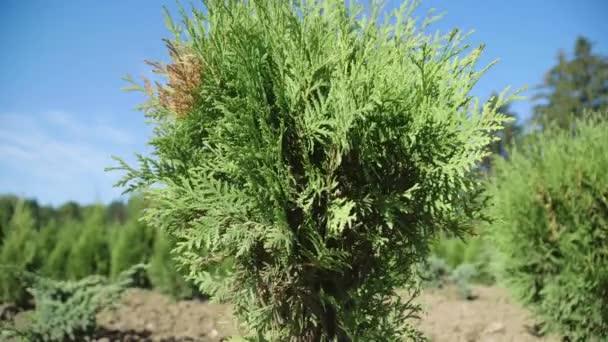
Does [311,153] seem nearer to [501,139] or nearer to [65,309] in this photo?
[501,139]

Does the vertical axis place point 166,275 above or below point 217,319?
above

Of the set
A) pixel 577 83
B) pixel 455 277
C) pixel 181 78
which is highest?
pixel 577 83

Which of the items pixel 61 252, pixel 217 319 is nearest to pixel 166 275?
pixel 61 252

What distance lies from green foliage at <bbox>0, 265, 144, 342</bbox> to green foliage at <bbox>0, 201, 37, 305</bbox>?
14.9 feet

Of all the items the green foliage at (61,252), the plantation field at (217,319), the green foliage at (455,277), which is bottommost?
the plantation field at (217,319)

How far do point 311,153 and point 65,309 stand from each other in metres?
4.97

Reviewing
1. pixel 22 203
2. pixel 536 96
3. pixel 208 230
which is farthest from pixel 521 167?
pixel 536 96

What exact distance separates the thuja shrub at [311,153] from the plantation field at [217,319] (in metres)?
3.39

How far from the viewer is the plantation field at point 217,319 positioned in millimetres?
7238

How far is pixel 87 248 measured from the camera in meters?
12.8

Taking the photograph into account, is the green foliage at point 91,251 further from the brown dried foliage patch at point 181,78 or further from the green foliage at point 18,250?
the brown dried foliage patch at point 181,78

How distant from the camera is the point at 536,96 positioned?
4197cm

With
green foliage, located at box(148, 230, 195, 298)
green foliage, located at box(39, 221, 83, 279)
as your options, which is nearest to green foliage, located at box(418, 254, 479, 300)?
green foliage, located at box(148, 230, 195, 298)

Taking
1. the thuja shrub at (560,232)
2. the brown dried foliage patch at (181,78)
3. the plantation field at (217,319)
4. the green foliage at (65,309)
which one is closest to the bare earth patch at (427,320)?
the plantation field at (217,319)
